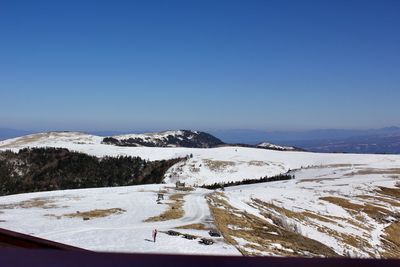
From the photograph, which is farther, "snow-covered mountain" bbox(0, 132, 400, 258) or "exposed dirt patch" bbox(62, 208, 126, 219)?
"exposed dirt patch" bbox(62, 208, 126, 219)

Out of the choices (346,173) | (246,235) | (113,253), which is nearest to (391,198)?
(346,173)

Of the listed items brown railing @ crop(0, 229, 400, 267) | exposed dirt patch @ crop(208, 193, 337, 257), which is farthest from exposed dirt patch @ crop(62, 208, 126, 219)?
brown railing @ crop(0, 229, 400, 267)

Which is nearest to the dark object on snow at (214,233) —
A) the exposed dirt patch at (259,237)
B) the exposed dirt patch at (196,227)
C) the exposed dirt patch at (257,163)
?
the exposed dirt patch at (259,237)

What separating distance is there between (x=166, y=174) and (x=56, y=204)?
61.5 meters

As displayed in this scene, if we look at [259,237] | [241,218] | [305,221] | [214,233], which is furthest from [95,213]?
[305,221]

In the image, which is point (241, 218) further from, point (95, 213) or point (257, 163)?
point (257, 163)

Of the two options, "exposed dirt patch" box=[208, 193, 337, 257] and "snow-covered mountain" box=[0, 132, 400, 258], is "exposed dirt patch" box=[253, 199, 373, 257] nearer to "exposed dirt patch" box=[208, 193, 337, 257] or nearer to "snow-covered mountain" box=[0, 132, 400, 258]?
"snow-covered mountain" box=[0, 132, 400, 258]

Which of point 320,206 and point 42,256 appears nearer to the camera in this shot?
point 42,256

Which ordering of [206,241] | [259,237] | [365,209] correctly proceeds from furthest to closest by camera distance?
[365,209] → [259,237] → [206,241]

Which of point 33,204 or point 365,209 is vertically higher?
point 33,204

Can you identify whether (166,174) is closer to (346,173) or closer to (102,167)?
(102,167)

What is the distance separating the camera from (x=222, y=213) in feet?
154

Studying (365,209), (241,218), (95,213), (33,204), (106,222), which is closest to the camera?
(106,222)

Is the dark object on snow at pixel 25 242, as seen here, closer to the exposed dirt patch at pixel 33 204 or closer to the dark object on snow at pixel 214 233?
the dark object on snow at pixel 214 233
